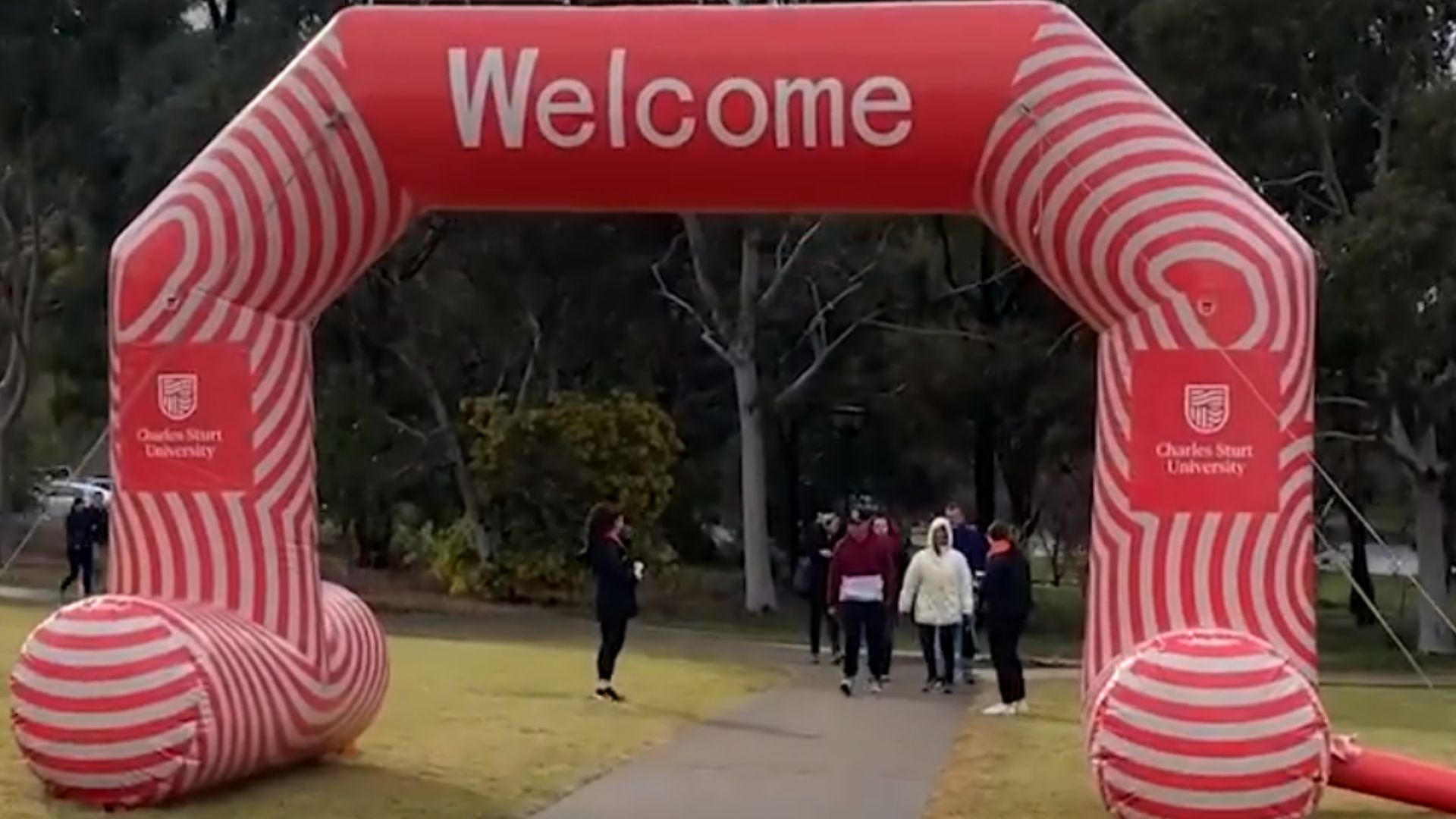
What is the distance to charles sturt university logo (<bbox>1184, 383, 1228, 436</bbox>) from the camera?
11.4m

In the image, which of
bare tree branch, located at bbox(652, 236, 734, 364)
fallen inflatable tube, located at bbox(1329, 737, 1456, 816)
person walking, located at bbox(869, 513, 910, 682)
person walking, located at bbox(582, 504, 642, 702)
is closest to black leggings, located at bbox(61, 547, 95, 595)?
bare tree branch, located at bbox(652, 236, 734, 364)

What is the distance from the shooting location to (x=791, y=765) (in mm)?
14422

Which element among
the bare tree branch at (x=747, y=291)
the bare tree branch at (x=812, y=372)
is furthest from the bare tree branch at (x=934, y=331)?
the bare tree branch at (x=747, y=291)

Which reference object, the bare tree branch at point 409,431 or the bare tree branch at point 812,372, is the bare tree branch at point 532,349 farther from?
the bare tree branch at point 812,372

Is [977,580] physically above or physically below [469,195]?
below

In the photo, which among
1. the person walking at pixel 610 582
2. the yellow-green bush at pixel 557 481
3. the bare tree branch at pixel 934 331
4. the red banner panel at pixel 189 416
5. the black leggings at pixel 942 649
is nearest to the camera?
the red banner panel at pixel 189 416

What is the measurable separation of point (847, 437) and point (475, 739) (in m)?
32.7

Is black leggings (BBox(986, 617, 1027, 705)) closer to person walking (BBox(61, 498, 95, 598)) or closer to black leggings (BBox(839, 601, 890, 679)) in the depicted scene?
black leggings (BBox(839, 601, 890, 679))

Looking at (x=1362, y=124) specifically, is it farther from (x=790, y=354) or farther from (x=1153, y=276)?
(x=1153, y=276)

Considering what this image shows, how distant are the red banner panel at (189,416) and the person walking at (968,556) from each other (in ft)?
31.9

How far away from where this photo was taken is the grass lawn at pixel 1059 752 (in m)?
12.3

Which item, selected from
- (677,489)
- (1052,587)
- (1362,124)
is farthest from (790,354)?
(1052,587)

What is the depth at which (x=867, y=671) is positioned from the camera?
2164 cm

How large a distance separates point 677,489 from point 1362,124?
14.5 meters
